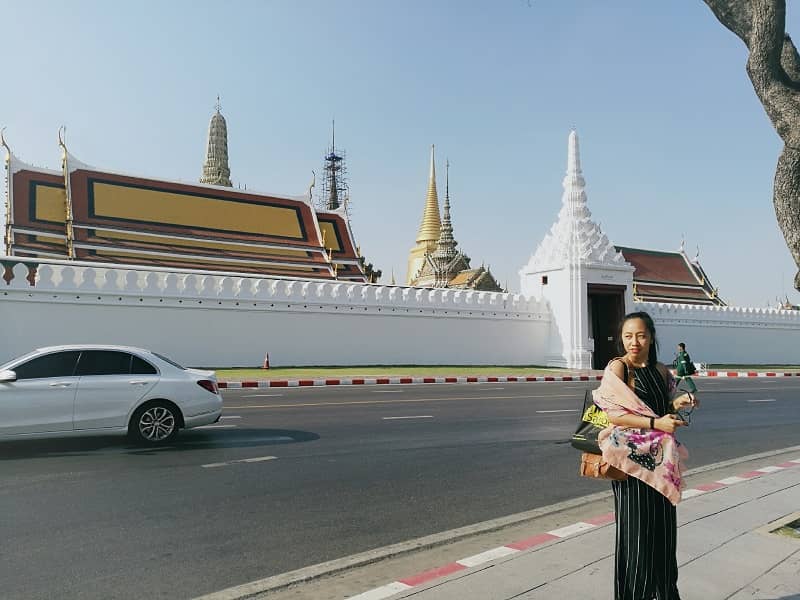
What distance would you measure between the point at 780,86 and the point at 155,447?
24.9 feet

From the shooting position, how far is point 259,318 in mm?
22938

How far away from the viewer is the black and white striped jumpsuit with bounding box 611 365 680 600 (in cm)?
320

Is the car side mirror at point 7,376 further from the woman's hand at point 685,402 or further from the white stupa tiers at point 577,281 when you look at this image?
the white stupa tiers at point 577,281

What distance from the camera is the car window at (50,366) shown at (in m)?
7.87

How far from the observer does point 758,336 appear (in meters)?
34.9

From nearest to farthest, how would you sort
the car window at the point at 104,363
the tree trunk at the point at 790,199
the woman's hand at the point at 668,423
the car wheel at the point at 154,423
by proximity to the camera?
the woman's hand at the point at 668,423 → the tree trunk at the point at 790,199 → the car window at the point at 104,363 → the car wheel at the point at 154,423

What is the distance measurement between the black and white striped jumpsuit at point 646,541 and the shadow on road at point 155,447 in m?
6.02

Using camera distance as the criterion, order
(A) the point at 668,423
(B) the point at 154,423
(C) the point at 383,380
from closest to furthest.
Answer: (A) the point at 668,423
(B) the point at 154,423
(C) the point at 383,380

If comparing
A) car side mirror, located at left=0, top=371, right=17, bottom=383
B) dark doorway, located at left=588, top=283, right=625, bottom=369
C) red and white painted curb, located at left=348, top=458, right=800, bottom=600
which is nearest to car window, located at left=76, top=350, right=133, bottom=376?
car side mirror, located at left=0, top=371, right=17, bottom=383

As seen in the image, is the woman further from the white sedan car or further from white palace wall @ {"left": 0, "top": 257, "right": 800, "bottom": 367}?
white palace wall @ {"left": 0, "top": 257, "right": 800, "bottom": 367}

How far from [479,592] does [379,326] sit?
2131 cm

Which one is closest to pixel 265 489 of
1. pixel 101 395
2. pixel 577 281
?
pixel 101 395

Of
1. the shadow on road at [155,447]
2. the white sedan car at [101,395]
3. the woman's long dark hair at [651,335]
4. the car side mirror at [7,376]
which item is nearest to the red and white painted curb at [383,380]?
the shadow on road at [155,447]

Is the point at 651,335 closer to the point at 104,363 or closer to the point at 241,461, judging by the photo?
the point at 241,461
